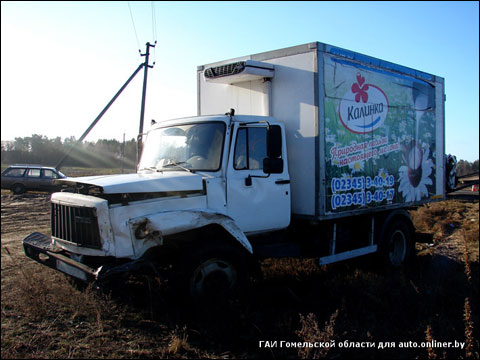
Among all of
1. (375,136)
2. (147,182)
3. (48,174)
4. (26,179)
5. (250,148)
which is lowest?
(26,179)

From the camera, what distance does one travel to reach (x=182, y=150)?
5.75 meters

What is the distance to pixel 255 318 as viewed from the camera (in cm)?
495

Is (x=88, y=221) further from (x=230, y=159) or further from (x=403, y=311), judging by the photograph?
(x=403, y=311)

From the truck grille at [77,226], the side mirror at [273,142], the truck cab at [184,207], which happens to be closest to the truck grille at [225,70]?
the truck cab at [184,207]

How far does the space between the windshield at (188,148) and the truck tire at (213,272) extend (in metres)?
1.12

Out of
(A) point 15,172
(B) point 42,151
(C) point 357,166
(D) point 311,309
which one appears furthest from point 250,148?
(B) point 42,151

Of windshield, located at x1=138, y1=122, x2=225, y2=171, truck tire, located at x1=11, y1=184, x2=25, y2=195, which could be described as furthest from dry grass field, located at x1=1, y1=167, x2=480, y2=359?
truck tire, located at x1=11, y1=184, x2=25, y2=195

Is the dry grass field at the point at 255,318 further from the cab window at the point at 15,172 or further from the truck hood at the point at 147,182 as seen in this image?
the cab window at the point at 15,172

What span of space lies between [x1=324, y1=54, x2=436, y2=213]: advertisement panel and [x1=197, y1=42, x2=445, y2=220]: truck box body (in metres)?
0.02

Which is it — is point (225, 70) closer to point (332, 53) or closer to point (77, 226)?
point (332, 53)

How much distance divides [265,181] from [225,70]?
75.5 inches

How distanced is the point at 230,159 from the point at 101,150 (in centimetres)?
4224

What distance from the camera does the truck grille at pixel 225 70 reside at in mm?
6258

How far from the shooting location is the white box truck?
4812mm
